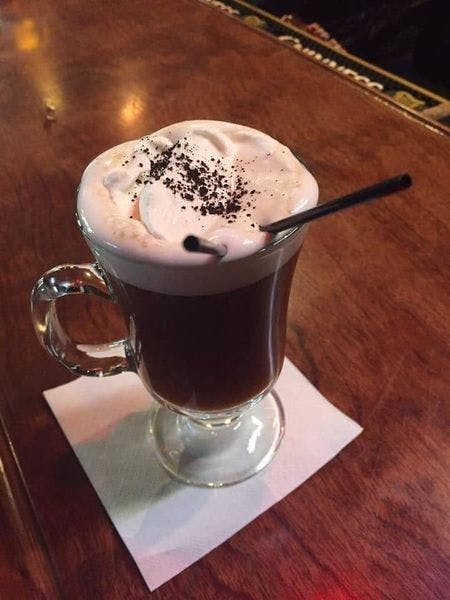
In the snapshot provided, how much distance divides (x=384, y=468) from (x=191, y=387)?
0.80 ft

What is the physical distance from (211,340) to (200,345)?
1 centimetres

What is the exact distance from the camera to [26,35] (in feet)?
5.15

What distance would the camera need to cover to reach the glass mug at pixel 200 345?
57cm

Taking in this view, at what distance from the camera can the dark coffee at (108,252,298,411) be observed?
603 mm

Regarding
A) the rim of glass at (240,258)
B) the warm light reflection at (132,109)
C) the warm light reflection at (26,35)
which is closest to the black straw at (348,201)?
the rim of glass at (240,258)

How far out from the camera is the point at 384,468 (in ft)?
2.34

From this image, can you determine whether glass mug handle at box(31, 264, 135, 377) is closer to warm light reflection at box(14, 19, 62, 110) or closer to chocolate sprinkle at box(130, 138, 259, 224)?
chocolate sprinkle at box(130, 138, 259, 224)

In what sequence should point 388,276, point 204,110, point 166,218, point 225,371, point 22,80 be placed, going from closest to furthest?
1. point 166,218
2. point 225,371
3. point 388,276
4. point 204,110
5. point 22,80

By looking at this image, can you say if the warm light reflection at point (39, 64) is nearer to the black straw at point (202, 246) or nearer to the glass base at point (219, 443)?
the glass base at point (219, 443)

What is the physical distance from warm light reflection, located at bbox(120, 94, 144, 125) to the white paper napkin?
2.12 ft

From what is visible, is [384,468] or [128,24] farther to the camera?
[128,24]

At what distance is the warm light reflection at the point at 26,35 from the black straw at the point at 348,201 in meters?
1.25

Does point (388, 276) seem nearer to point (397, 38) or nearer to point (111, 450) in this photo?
point (111, 450)

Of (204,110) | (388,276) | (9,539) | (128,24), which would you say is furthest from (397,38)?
(9,539)
